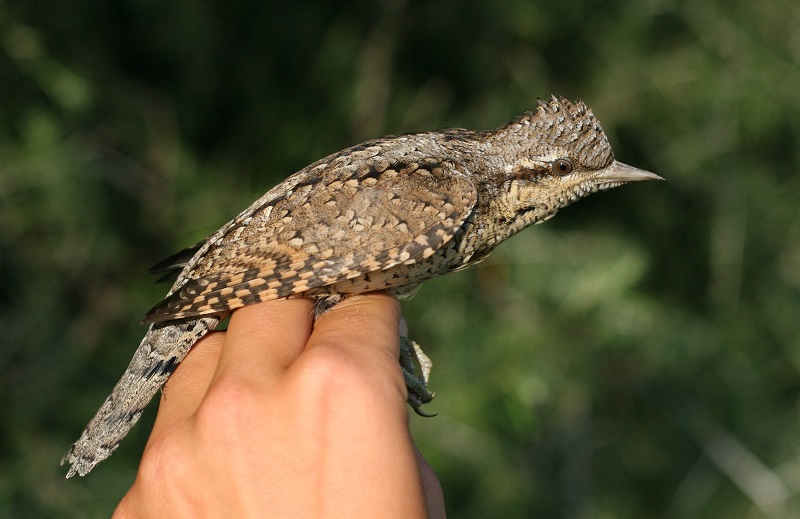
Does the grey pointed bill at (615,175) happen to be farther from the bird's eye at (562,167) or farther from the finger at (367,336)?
the finger at (367,336)

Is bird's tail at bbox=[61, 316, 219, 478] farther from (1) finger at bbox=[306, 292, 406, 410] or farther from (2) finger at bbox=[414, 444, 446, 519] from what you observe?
(2) finger at bbox=[414, 444, 446, 519]

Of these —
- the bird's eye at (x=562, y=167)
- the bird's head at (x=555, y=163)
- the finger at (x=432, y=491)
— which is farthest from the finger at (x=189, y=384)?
the bird's eye at (x=562, y=167)

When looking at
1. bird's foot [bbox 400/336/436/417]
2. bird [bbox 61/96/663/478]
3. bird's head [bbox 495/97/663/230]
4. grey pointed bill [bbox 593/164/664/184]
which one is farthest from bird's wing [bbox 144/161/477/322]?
grey pointed bill [bbox 593/164/664/184]

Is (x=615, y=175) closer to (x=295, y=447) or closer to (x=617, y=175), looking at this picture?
(x=617, y=175)

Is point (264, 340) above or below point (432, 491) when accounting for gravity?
above

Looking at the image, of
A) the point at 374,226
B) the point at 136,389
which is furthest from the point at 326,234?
the point at 136,389

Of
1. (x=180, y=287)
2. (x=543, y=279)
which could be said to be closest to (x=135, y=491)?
(x=180, y=287)

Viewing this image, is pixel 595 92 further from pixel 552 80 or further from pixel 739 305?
pixel 739 305
